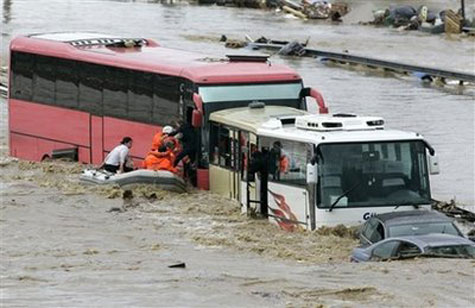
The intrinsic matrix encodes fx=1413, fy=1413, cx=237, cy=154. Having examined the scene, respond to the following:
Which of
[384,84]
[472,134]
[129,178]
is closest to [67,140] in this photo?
[129,178]

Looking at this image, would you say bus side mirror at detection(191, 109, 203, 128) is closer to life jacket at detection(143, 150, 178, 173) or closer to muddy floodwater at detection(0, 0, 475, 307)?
life jacket at detection(143, 150, 178, 173)

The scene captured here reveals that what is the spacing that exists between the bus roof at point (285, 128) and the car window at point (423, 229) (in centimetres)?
230

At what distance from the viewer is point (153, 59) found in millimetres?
26797

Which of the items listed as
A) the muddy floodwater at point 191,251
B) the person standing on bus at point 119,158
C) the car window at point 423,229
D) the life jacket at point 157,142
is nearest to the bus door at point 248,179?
the muddy floodwater at point 191,251

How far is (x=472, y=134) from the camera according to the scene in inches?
1396

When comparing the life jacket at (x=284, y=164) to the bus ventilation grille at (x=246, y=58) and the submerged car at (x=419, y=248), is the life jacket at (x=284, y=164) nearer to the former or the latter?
the submerged car at (x=419, y=248)

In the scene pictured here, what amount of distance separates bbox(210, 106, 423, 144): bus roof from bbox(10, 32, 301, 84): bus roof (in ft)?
2.86

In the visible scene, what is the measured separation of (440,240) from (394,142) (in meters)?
3.14

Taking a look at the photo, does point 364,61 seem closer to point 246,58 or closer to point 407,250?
point 246,58

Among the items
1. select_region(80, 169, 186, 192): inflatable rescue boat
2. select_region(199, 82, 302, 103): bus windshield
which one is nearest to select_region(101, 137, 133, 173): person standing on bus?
select_region(80, 169, 186, 192): inflatable rescue boat

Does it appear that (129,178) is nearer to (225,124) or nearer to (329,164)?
(225,124)

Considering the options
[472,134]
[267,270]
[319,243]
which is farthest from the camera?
[472,134]

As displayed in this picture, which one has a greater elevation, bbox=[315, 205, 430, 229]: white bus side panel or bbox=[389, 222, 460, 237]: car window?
bbox=[389, 222, 460, 237]: car window

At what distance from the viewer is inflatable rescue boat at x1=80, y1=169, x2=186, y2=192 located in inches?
942
